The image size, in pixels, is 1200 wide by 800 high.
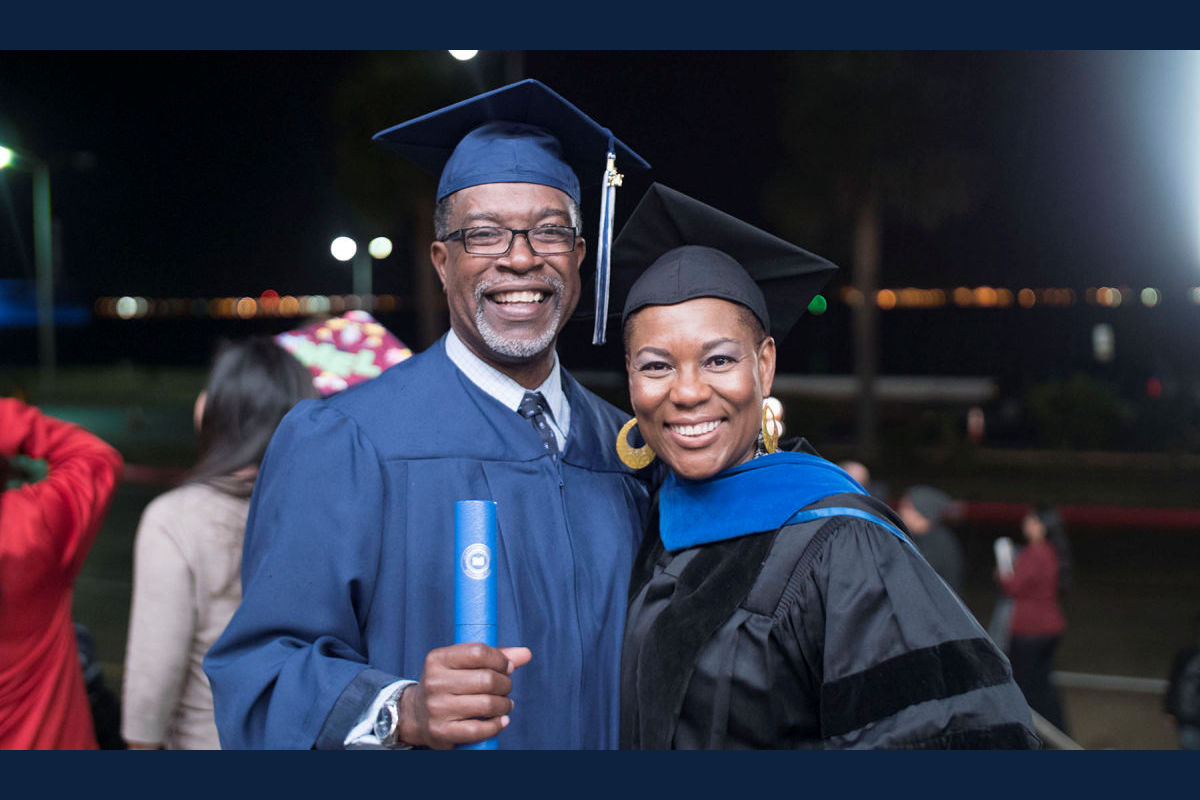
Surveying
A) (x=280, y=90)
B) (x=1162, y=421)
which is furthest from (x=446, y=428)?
(x=1162, y=421)

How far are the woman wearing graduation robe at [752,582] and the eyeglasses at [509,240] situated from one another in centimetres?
17

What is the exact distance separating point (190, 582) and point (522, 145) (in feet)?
4.49

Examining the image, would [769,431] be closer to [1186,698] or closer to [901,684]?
[901,684]

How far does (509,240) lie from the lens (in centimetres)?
205

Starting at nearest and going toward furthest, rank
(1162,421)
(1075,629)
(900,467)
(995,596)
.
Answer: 1. (1075,629)
2. (995,596)
3. (900,467)
4. (1162,421)

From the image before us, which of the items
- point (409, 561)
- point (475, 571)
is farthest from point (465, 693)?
point (409, 561)

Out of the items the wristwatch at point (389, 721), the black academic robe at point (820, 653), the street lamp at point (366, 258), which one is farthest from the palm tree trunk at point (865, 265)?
the wristwatch at point (389, 721)

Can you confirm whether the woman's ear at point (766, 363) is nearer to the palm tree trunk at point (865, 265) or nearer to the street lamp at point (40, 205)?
the street lamp at point (40, 205)

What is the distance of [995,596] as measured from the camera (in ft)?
31.7

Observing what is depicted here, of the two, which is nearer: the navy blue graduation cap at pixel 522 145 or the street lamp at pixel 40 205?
the navy blue graduation cap at pixel 522 145

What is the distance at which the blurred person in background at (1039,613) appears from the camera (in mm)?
5488

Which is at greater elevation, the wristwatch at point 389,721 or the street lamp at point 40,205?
the street lamp at point 40,205

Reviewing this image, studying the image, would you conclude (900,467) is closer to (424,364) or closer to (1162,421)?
(1162,421)

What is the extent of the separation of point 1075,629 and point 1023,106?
17.6 feet
